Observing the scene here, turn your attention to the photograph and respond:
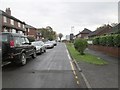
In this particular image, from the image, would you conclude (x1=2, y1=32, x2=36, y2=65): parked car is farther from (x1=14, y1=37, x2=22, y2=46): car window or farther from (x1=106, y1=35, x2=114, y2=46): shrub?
(x1=106, y1=35, x2=114, y2=46): shrub

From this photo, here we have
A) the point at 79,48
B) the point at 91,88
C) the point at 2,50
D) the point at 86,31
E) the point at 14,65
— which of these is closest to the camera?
the point at 91,88

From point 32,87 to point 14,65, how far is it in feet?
21.7

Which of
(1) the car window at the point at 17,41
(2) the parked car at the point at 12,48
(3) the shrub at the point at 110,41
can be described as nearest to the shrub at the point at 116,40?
(3) the shrub at the point at 110,41

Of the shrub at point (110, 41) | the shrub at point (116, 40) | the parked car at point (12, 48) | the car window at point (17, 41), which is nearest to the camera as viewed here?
the parked car at point (12, 48)

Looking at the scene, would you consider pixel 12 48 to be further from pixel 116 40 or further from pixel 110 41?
pixel 110 41

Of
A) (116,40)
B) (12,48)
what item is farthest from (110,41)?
(12,48)

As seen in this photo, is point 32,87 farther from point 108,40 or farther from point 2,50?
point 108,40

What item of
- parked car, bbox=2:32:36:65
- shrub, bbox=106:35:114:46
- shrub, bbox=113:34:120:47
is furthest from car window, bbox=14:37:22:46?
shrub, bbox=106:35:114:46

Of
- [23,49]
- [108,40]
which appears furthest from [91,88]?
[108,40]

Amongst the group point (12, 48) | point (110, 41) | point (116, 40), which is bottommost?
point (12, 48)

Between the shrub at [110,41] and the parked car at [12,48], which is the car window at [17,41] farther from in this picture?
the shrub at [110,41]

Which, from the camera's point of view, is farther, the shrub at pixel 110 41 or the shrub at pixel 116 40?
the shrub at pixel 110 41

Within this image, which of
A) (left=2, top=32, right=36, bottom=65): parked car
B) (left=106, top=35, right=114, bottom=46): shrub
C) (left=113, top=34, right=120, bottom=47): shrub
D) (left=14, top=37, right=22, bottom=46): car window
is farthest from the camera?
(left=106, top=35, right=114, bottom=46): shrub

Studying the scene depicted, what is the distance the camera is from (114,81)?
8.64 metres
